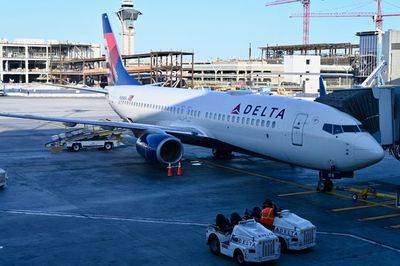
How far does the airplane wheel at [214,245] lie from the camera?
15703mm

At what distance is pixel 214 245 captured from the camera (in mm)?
15867

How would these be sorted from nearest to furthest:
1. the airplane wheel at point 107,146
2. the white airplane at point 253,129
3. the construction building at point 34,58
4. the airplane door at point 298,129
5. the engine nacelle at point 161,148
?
the white airplane at point 253,129
the airplane door at point 298,129
the engine nacelle at point 161,148
the airplane wheel at point 107,146
the construction building at point 34,58

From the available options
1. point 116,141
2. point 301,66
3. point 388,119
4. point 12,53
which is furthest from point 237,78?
point 388,119

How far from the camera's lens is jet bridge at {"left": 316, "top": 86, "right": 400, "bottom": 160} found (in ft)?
78.8

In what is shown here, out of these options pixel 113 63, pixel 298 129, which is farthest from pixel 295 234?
pixel 113 63

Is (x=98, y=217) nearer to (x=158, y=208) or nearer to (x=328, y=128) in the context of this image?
(x=158, y=208)

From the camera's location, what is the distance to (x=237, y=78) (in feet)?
586

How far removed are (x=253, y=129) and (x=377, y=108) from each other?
256 inches

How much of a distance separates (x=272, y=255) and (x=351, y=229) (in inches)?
200

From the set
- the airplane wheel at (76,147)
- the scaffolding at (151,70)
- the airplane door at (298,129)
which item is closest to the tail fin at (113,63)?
the airplane wheel at (76,147)

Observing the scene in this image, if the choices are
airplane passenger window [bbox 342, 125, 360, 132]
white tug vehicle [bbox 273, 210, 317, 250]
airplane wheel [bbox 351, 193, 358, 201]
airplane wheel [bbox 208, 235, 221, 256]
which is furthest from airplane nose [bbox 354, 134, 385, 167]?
airplane wheel [bbox 208, 235, 221, 256]

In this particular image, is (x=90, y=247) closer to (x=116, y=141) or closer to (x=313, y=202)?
(x=313, y=202)

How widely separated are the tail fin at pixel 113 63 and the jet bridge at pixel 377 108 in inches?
772

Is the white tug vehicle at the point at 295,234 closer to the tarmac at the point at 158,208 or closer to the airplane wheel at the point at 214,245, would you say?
the tarmac at the point at 158,208
